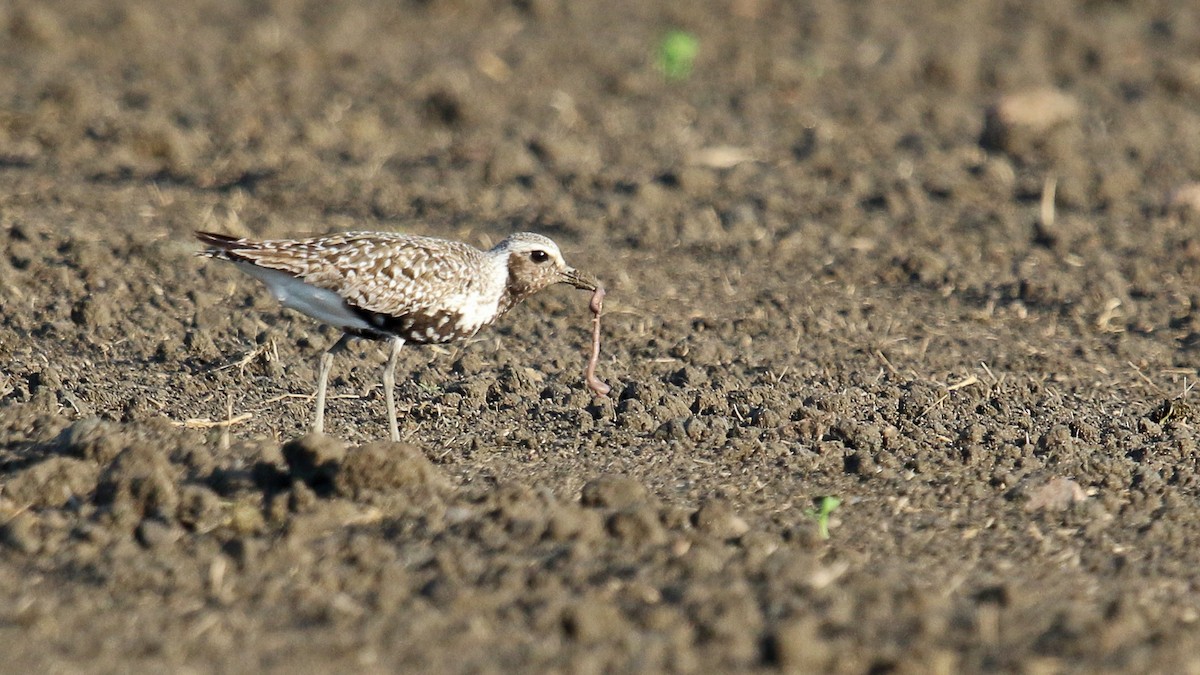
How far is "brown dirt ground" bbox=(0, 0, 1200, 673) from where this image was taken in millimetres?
5738

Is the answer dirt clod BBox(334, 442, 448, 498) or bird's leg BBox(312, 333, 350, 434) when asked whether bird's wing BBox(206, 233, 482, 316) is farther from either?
dirt clod BBox(334, 442, 448, 498)

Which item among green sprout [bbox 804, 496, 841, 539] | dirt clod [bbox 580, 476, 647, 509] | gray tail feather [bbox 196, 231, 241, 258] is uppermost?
gray tail feather [bbox 196, 231, 241, 258]

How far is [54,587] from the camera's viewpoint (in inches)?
234

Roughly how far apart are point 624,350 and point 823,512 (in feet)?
8.94

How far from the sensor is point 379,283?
7.79 m

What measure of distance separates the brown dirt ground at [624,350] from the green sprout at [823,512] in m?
0.09

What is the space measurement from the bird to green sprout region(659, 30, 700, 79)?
24.7 feet

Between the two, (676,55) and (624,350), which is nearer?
(624,350)

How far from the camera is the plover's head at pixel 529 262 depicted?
8273 millimetres

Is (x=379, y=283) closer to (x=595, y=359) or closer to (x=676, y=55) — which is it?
(x=595, y=359)

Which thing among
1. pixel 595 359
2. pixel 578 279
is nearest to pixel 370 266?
pixel 578 279

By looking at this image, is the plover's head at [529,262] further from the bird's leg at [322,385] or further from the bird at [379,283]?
the bird's leg at [322,385]

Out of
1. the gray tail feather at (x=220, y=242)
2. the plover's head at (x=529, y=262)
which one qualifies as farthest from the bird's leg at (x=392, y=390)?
the gray tail feather at (x=220, y=242)

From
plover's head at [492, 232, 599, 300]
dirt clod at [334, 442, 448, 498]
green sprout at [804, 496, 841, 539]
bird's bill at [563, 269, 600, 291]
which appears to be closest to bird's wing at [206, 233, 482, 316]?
plover's head at [492, 232, 599, 300]
